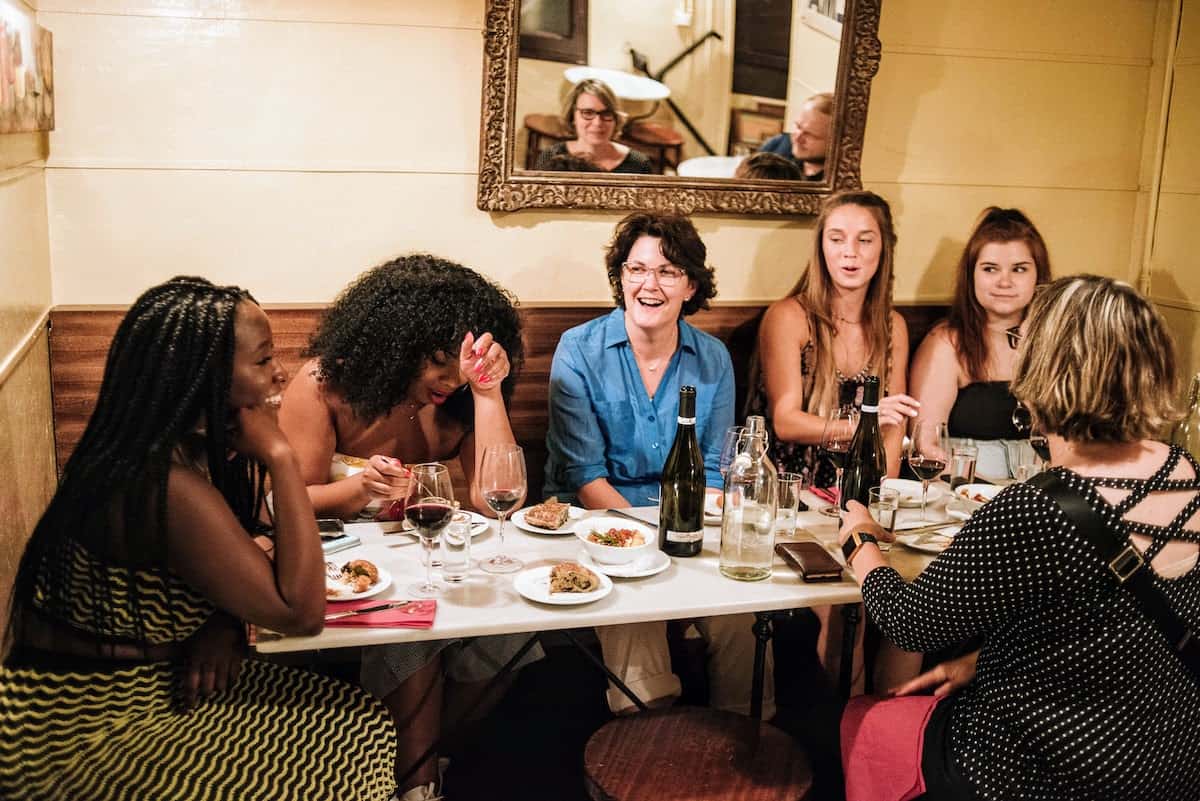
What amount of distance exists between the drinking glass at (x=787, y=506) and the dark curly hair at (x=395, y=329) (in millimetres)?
869

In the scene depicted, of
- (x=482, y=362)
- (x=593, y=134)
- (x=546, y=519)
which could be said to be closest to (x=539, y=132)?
(x=593, y=134)

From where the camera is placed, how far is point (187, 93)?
2.95 metres

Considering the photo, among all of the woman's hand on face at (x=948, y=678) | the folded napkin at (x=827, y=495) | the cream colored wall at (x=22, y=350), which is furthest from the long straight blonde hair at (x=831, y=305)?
the cream colored wall at (x=22, y=350)

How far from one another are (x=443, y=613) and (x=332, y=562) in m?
0.30

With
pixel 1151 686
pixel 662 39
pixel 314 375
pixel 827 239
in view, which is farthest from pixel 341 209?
pixel 1151 686

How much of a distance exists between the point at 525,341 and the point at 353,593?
167 cm

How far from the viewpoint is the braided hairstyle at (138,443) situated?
149 cm

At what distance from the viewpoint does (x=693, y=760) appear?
185cm

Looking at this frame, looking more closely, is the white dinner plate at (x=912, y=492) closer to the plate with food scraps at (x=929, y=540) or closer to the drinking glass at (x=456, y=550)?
the plate with food scraps at (x=929, y=540)

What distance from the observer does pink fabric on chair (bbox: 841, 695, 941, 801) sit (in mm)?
1730

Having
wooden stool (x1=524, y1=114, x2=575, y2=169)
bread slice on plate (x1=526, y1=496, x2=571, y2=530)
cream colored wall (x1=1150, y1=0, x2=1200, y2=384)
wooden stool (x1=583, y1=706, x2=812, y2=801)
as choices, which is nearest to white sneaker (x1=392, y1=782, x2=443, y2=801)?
wooden stool (x1=583, y1=706, x2=812, y2=801)

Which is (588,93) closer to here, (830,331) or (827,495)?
(830,331)

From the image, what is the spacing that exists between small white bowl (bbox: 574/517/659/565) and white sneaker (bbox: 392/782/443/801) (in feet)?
2.40

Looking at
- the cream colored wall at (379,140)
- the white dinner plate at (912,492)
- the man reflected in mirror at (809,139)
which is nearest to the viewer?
the white dinner plate at (912,492)
